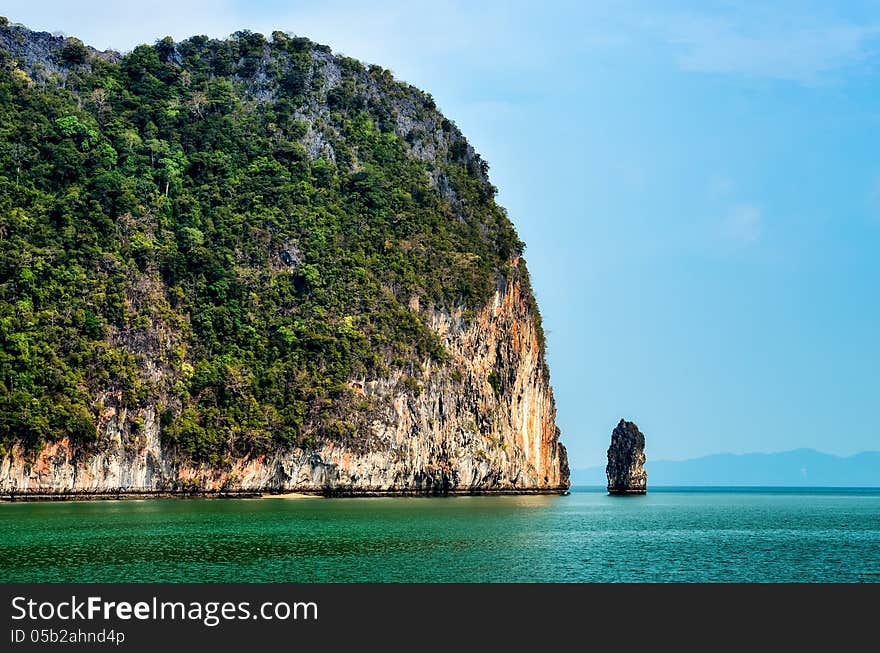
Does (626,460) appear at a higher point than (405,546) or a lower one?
higher

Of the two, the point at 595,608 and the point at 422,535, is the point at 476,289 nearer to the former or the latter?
the point at 422,535

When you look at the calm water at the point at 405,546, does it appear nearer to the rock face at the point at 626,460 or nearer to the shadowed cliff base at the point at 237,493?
the shadowed cliff base at the point at 237,493

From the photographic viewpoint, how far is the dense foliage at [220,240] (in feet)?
242

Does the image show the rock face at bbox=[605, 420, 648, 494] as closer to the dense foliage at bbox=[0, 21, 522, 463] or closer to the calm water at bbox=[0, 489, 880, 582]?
the dense foliage at bbox=[0, 21, 522, 463]

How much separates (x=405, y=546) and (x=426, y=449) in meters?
48.2

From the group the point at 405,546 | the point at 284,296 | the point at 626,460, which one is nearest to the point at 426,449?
the point at 284,296

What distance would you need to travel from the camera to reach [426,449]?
8731cm

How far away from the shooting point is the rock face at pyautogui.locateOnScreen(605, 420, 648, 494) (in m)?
115

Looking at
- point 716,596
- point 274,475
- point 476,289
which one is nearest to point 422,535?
point 716,596

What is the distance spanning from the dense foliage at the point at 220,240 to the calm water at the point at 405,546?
13.7 metres

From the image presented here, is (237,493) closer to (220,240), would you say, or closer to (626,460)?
(220,240)

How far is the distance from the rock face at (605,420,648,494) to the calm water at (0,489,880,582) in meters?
51.7

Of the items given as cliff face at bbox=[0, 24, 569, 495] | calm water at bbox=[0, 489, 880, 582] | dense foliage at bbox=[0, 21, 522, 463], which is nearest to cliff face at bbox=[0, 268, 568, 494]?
cliff face at bbox=[0, 24, 569, 495]

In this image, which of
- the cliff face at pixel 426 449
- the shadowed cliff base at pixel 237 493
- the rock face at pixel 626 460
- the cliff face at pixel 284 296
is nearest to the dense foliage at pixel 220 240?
the cliff face at pixel 284 296
